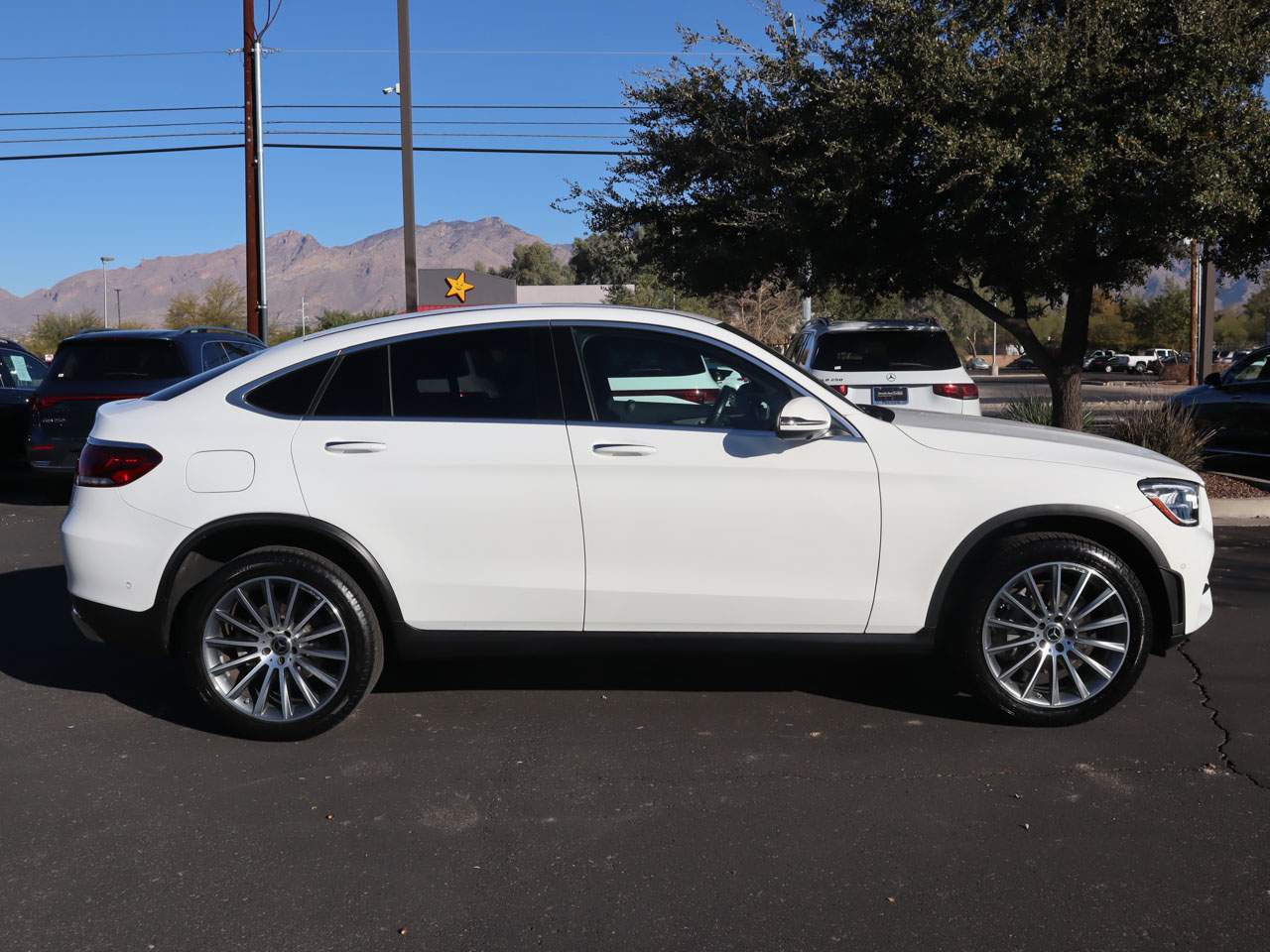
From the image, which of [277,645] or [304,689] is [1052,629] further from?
[277,645]

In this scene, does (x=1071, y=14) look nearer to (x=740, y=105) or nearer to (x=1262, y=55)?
(x=1262, y=55)

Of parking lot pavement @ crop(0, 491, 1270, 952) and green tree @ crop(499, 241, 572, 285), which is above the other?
green tree @ crop(499, 241, 572, 285)

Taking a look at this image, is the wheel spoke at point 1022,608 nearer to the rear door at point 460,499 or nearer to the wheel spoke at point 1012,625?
the wheel spoke at point 1012,625

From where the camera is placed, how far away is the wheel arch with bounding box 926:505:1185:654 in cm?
482

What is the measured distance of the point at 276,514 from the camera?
479 cm

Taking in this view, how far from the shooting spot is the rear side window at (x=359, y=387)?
4.93m

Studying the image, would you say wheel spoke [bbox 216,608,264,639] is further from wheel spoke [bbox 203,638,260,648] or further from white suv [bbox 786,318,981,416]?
white suv [bbox 786,318,981,416]

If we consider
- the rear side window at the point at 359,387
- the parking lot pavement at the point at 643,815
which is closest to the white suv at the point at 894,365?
the parking lot pavement at the point at 643,815

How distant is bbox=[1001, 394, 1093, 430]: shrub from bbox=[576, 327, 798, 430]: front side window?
29.0 feet

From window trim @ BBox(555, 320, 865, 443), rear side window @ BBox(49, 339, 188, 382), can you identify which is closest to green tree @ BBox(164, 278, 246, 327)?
rear side window @ BBox(49, 339, 188, 382)

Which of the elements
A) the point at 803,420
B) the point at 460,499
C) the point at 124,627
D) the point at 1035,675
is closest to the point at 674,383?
the point at 803,420

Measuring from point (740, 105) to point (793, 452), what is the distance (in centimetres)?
824

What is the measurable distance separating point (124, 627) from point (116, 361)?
23.7ft

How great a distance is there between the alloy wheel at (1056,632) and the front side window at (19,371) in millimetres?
11202
